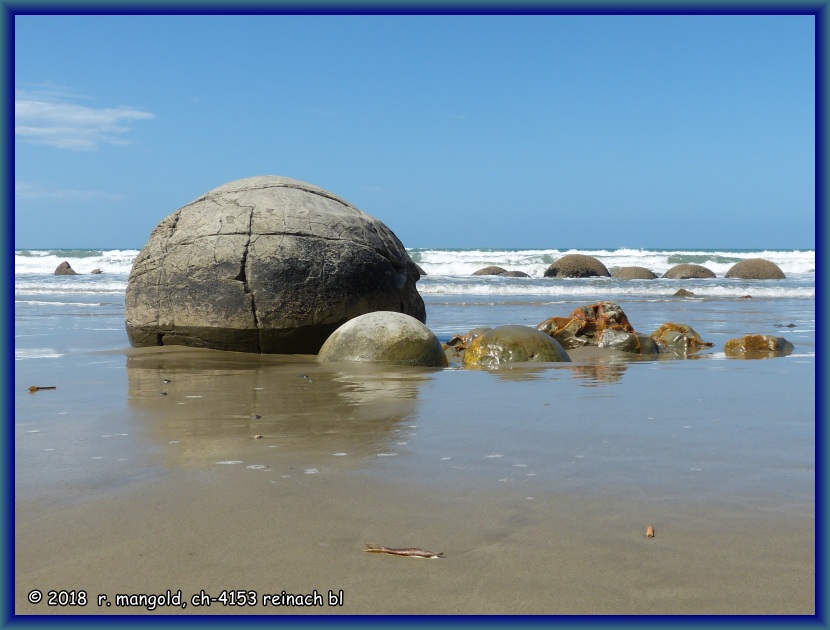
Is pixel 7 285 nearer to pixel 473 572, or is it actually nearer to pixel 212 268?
pixel 473 572

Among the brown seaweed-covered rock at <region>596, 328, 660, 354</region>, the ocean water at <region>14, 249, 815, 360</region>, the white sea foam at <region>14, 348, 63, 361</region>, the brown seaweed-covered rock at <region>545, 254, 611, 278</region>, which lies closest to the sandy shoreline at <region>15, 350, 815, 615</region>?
the white sea foam at <region>14, 348, 63, 361</region>

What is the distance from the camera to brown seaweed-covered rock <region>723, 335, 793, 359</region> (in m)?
8.09

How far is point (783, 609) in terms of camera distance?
6.88 ft

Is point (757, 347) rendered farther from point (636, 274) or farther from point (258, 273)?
point (636, 274)

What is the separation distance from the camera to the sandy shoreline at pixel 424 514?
7.27 ft

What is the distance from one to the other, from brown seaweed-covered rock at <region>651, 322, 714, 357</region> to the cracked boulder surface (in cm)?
309

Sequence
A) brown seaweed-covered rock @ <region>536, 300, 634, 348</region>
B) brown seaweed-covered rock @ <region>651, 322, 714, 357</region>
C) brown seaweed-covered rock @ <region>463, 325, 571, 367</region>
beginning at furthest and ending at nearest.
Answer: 1. brown seaweed-covered rock @ <region>536, 300, 634, 348</region>
2. brown seaweed-covered rock @ <region>651, 322, 714, 357</region>
3. brown seaweed-covered rock @ <region>463, 325, 571, 367</region>

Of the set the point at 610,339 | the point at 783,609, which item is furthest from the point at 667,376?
the point at 783,609

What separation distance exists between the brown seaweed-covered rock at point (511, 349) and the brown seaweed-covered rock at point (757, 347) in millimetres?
2067

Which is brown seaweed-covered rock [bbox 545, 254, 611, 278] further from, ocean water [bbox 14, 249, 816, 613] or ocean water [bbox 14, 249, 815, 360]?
ocean water [bbox 14, 249, 816, 613]

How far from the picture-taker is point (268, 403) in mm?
5055

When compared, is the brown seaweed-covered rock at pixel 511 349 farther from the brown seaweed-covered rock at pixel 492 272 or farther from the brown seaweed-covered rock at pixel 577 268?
the brown seaweed-covered rock at pixel 492 272

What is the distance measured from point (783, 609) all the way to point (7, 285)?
233 cm

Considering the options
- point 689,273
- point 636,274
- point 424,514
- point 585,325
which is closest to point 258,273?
point 585,325
